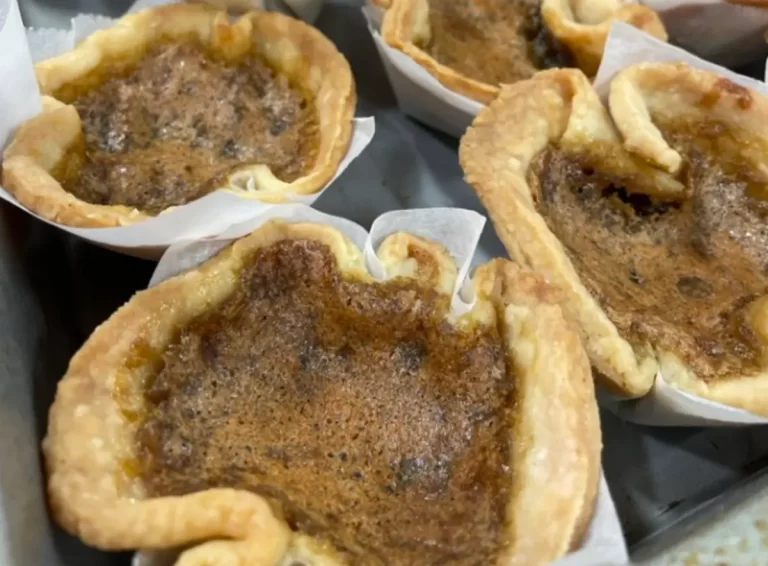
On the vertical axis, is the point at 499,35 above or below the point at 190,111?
above

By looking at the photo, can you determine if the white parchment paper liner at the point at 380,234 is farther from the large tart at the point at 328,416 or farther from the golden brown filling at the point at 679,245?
the golden brown filling at the point at 679,245

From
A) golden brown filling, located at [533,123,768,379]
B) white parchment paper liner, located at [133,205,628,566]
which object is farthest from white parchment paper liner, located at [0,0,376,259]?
golden brown filling, located at [533,123,768,379]

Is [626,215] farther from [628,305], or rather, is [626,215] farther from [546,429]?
[546,429]

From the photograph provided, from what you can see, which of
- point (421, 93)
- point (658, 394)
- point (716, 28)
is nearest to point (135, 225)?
point (421, 93)

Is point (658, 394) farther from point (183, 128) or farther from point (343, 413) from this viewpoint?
point (183, 128)

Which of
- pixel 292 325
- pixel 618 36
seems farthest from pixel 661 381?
pixel 618 36

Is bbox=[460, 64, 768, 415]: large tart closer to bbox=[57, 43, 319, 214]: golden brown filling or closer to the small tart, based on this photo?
the small tart

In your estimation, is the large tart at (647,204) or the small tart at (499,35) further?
the small tart at (499,35)

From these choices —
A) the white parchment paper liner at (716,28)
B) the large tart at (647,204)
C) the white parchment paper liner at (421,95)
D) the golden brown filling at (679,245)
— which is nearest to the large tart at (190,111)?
the white parchment paper liner at (421,95)
